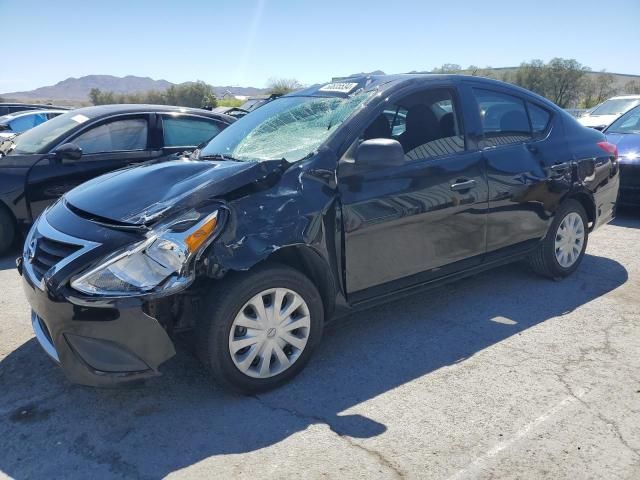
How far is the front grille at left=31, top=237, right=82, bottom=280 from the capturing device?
2.78 metres

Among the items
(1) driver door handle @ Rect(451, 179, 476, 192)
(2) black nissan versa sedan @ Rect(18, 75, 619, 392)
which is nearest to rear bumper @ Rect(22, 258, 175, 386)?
(2) black nissan versa sedan @ Rect(18, 75, 619, 392)

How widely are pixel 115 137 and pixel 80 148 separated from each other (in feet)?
1.61

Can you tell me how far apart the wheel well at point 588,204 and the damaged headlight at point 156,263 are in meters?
3.53

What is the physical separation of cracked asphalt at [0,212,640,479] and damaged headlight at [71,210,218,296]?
2.07ft

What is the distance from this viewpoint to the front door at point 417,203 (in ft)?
11.0

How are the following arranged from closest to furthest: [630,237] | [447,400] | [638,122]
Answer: [447,400]
[630,237]
[638,122]

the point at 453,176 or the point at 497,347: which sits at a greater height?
the point at 453,176

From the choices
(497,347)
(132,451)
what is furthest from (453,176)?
(132,451)

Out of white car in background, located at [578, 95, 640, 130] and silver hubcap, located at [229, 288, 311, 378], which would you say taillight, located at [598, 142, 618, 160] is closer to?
silver hubcap, located at [229, 288, 311, 378]

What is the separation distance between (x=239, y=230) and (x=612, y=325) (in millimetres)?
2906

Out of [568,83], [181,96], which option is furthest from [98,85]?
[568,83]

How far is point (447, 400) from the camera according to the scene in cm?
302

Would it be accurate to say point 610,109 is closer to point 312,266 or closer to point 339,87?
point 339,87

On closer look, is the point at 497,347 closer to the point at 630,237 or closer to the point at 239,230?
the point at 239,230
